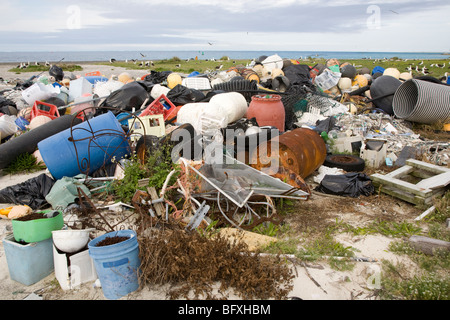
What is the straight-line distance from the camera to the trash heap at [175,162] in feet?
10.6

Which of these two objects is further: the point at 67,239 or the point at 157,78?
the point at 157,78

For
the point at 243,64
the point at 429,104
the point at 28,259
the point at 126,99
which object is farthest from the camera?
the point at 243,64

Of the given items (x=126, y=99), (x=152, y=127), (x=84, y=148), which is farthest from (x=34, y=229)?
(x=126, y=99)

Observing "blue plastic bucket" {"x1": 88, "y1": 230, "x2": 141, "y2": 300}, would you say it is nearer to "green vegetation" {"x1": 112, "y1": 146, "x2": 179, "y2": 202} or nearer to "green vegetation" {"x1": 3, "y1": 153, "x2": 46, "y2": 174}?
"green vegetation" {"x1": 112, "y1": 146, "x2": 179, "y2": 202}

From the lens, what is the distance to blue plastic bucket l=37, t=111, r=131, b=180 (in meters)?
4.93

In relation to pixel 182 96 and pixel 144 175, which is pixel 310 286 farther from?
pixel 182 96

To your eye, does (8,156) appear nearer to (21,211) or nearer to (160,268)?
(21,211)

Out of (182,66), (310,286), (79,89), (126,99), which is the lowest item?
(310,286)

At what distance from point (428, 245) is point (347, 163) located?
8.22 feet

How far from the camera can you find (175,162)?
4789 millimetres

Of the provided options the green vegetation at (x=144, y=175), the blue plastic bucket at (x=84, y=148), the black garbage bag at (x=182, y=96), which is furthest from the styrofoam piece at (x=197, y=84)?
the green vegetation at (x=144, y=175)

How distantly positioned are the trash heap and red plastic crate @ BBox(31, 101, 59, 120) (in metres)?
0.05

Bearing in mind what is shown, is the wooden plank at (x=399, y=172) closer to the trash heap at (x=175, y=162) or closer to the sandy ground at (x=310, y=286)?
the trash heap at (x=175, y=162)

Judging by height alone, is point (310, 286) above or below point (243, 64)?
below
